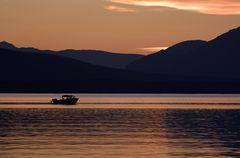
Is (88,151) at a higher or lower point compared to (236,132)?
lower

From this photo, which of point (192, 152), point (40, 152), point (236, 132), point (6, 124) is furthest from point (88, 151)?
point (6, 124)

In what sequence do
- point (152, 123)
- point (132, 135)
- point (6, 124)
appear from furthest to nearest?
point (152, 123) < point (6, 124) < point (132, 135)

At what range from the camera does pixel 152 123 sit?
108688mm

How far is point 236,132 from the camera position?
3460 inches

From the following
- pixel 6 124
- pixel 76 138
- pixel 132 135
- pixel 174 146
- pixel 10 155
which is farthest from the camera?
pixel 6 124

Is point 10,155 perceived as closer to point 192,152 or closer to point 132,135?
point 192,152

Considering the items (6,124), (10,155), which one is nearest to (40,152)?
(10,155)

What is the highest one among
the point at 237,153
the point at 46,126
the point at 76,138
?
the point at 46,126

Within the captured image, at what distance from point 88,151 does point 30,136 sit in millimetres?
16947

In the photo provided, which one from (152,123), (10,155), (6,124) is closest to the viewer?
(10,155)

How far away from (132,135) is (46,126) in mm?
17920

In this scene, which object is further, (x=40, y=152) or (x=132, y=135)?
(x=132, y=135)

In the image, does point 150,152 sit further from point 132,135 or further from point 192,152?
point 132,135

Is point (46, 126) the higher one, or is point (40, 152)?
point (46, 126)
